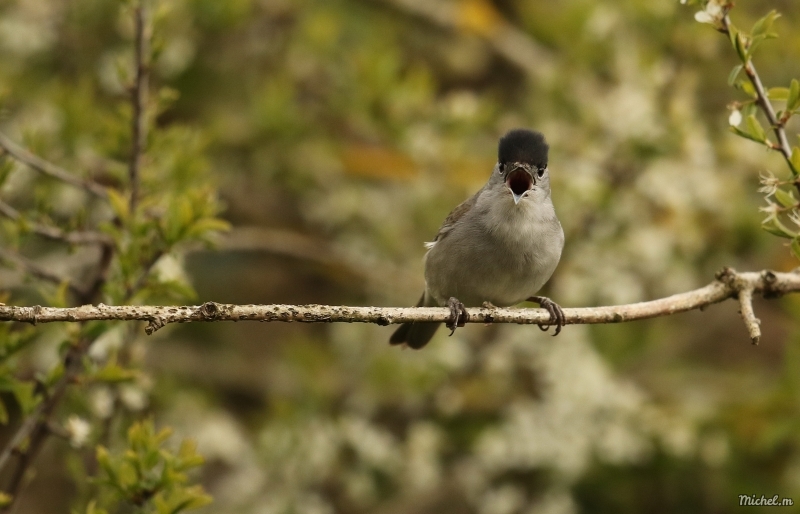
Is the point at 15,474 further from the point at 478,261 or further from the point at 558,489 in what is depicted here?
the point at 558,489

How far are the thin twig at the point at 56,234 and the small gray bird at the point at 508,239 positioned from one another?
1.57 metres

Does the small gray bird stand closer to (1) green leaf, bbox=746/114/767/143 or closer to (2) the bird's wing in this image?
(2) the bird's wing

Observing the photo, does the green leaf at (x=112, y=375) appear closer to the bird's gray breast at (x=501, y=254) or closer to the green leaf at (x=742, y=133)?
the bird's gray breast at (x=501, y=254)

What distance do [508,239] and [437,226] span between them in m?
2.31

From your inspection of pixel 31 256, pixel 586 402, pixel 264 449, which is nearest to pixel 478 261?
pixel 586 402

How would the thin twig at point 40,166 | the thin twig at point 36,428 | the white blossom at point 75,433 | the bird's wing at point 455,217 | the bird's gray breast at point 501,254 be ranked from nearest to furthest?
the thin twig at point 36,428 → the white blossom at point 75,433 → the thin twig at point 40,166 → the bird's gray breast at point 501,254 → the bird's wing at point 455,217

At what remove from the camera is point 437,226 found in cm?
616

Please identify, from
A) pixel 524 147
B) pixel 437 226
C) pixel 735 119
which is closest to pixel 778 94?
pixel 735 119

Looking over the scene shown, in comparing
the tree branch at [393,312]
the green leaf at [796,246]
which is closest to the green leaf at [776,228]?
the green leaf at [796,246]

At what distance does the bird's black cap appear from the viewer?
3951 millimetres

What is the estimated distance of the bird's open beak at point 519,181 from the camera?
3.99 meters

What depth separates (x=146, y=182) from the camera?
3855 mm

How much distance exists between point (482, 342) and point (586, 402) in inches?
40.6

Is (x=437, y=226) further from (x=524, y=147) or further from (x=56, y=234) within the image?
(x=56, y=234)
